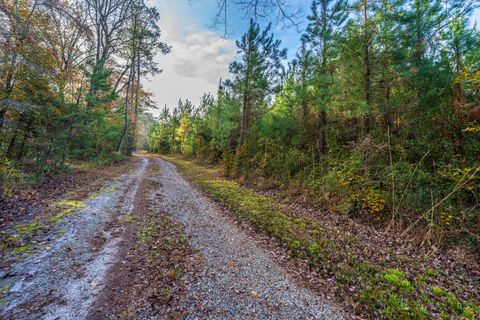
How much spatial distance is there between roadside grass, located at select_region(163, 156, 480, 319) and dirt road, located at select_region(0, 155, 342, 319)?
0.63 m

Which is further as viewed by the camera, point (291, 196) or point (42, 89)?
point (291, 196)

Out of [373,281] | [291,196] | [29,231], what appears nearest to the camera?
[373,281]

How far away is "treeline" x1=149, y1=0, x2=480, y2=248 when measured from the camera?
503 centimetres

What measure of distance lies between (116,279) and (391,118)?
30.0 ft

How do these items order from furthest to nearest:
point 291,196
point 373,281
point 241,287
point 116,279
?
point 291,196 → point 373,281 → point 241,287 → point 116,279

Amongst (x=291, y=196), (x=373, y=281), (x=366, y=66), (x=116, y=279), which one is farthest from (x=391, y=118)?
(x=116, y=279)

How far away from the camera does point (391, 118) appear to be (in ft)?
23.0

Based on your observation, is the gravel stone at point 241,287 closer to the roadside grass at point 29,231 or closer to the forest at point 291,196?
the forest at point 291,196

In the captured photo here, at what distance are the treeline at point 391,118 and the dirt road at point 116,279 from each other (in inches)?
Result: 157

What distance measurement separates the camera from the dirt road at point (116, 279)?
8.12ft

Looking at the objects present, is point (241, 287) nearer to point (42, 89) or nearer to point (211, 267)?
point (211, 267)

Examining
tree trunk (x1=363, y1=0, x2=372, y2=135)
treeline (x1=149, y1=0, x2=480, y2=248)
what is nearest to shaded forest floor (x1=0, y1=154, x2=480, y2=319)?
treeline (x1=149, y1=0, x2=480, y2=248)

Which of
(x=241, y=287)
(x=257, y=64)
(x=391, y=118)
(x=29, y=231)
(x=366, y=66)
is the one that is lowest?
(x=241, y=287)

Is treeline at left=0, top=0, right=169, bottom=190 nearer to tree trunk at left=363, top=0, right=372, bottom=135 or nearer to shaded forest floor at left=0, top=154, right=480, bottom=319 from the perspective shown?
shaded forest floor at left=0, top=154, right=480, bottom=319
